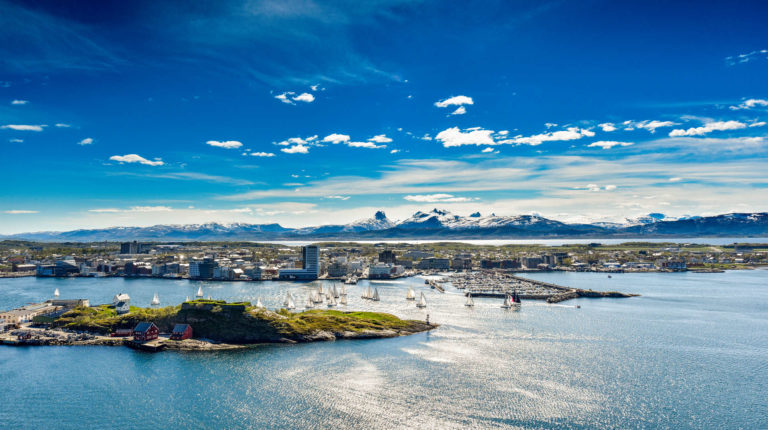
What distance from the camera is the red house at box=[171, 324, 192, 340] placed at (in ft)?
163

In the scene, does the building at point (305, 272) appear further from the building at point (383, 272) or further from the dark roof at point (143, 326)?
the dark roof at point (143, 326)

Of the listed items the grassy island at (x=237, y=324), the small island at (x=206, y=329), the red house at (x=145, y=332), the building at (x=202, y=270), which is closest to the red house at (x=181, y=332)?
the small island at (x=206, y=329)

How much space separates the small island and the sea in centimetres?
189

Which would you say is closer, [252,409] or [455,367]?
[252,409]

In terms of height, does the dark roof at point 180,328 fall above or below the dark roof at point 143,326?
below

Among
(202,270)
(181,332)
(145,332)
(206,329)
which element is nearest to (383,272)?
(202,270)

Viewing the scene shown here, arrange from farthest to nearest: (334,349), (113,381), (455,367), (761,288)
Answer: (761,288) → (334,349) → (455,367) → (113,381)

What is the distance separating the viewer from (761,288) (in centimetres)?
10038

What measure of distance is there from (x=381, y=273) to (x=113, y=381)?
311 ft

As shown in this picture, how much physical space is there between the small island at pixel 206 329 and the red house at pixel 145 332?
0.19 meters

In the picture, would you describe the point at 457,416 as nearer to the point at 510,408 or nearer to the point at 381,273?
the point at 510,408

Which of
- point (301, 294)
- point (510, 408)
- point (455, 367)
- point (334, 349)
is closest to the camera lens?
point (510, 408)

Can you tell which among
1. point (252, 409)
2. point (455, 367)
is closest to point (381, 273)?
point (455, 367)

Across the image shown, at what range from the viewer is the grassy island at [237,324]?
5088 centimetres
